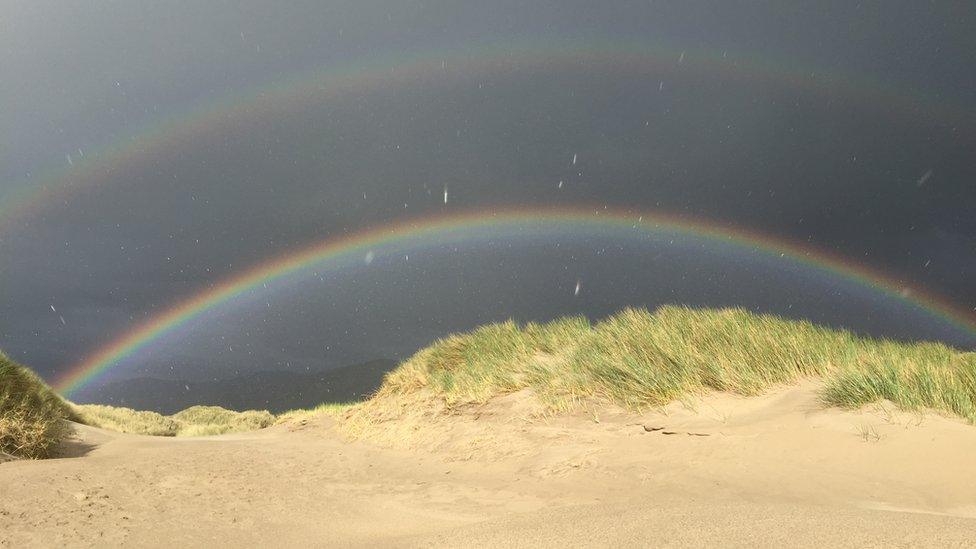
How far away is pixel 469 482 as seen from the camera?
26.6 feet

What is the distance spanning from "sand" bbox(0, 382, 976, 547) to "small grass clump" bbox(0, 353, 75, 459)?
2.99 feet

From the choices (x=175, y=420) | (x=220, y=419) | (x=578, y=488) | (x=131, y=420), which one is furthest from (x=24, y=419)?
(x=220, y=419)

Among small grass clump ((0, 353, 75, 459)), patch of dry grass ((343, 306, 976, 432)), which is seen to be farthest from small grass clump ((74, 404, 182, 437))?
patch of dry grass ((343, 306, 976, 432))

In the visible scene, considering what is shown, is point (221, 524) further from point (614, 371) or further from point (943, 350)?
point (943, 350)

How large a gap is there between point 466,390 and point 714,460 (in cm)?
653

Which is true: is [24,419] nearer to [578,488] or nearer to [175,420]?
[578,488]

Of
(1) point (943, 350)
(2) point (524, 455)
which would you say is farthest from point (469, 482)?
(1) point (943, 350)

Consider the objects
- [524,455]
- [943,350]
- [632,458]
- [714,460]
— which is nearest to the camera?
[714,460]

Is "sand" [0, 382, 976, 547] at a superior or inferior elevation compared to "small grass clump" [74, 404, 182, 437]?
inferior

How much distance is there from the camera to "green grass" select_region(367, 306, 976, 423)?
7527mm

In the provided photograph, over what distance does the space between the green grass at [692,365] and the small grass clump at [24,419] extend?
6757 millimetres

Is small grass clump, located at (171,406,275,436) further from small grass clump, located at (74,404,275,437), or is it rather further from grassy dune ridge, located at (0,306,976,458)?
grassy dune ridge, located at (0,306,976,458)

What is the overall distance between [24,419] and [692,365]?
35.3 feet

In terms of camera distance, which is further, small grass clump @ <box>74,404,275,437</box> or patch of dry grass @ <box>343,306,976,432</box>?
small grass clump @ <box>74,404,275,437</box>
